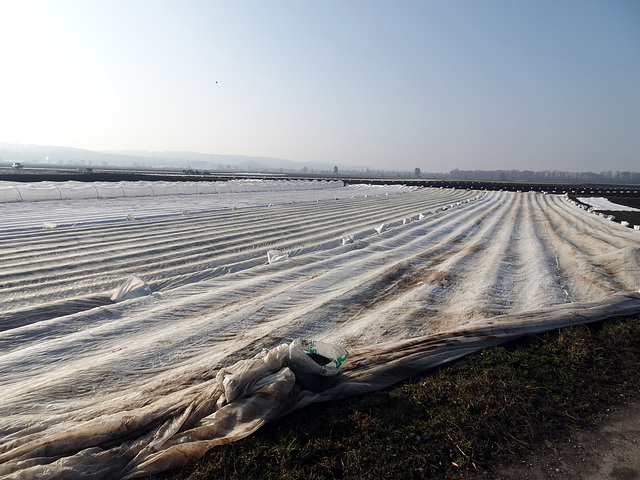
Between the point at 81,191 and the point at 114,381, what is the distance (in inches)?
593

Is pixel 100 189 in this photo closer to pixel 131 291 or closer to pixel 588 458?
pixel 131 291

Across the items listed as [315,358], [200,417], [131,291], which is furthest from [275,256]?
[200,417]

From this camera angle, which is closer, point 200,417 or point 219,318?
point 200,417

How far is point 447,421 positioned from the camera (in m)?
2.12

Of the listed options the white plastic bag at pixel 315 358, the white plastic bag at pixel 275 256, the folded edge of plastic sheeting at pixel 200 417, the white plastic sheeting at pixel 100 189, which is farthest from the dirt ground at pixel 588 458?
the white plastic sheeting at pixel 100 189

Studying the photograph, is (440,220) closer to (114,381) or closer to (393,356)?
(393,356)

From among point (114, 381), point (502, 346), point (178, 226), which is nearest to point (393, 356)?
point (502, 346)

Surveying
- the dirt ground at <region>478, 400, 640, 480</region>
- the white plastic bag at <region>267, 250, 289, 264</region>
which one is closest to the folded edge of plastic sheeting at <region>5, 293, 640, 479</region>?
the dirt ground at <region>478, 400, 640, 480</region>

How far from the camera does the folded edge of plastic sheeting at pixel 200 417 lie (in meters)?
1.71

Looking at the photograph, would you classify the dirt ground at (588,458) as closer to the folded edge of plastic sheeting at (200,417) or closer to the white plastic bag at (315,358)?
the folded edge of plastic sheeting at (200,417)

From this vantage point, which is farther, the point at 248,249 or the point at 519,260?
the point at 248,249

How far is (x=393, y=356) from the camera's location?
2.60 metres

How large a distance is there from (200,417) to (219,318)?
1.44 m

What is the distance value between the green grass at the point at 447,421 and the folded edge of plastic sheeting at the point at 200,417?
0.08m
